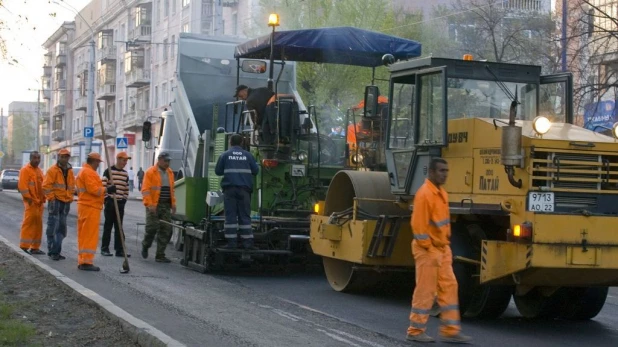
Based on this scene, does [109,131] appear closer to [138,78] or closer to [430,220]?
[138,78]

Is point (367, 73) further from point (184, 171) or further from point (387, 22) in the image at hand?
point (387, 22)

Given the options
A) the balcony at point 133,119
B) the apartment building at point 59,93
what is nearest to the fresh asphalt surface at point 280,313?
the balcony at point 133,119

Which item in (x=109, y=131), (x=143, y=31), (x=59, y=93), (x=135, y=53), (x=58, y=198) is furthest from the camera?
(x=59, y=93)

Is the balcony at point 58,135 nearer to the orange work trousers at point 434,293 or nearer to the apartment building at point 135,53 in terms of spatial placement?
the apartment building at point 135,53

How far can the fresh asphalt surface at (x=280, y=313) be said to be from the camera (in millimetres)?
9180

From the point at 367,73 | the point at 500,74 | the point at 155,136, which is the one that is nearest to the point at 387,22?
the point at 155,136

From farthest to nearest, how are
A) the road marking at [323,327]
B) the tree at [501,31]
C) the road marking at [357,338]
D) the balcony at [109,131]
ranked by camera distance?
the balcony at [109,131] < the tree at [501,31] < the road marking at [323,327] < the road marking at [357,338]

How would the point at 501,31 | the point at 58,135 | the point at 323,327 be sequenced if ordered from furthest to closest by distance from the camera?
the point at 58,135 → the point at 501,31 → the point at 323,327

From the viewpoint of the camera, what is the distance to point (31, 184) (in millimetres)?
16672

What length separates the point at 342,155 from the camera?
48.7ft

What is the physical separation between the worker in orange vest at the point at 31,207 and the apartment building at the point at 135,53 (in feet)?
93.9

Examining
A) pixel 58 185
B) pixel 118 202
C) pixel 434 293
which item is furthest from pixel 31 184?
pixel 434 293

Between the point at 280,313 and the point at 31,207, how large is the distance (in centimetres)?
737

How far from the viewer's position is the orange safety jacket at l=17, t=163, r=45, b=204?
16594 millimetres
